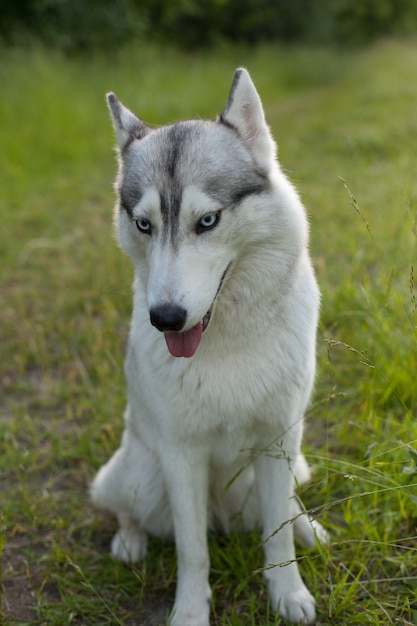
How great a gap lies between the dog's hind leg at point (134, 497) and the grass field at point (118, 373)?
77 millimetres

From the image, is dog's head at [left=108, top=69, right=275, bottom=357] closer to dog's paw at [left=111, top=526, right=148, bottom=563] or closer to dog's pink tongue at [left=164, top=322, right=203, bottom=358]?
dog's pink tongue at [left=164, top=322, right=203, bottom=358]

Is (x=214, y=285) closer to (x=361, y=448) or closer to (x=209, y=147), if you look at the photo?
(x=209, y=147)

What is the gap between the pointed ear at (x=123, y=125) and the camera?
7.98 ft

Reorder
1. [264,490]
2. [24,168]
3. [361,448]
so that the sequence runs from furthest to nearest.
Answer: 1. [24,168]
2. [361,448]
3. [264,490]

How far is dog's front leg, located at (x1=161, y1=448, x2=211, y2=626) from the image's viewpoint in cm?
232

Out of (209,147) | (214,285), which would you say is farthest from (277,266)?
(209,147)

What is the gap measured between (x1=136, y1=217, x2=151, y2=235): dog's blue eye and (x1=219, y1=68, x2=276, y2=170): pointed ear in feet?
1.42

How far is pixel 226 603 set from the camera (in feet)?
8.05

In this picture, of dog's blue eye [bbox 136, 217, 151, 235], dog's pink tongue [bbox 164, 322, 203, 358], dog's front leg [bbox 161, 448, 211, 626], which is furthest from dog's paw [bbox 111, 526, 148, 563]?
dog's blue eye [bbox 136, 217, 151, 235]

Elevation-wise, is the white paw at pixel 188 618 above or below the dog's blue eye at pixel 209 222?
below

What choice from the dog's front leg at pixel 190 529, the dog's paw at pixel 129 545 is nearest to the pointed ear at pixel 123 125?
the dog's front leg at pixel 190 529

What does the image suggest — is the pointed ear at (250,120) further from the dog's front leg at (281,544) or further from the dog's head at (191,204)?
the dog's front leg at (281,544)

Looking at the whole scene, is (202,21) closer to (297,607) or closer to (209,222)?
(209,222)

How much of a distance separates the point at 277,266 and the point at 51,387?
6.38 ft
